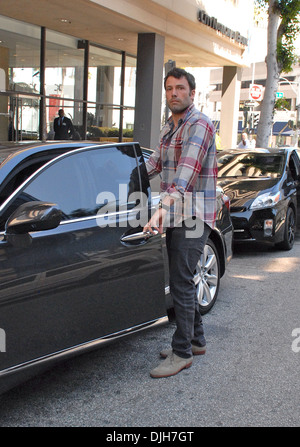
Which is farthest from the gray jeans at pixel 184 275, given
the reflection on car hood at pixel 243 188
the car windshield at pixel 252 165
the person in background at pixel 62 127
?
the person in background at pixel 62 127

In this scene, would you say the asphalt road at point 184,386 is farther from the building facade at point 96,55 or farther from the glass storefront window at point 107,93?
the glass storefront window at point 107,93

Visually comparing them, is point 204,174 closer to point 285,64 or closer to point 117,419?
point 117,419

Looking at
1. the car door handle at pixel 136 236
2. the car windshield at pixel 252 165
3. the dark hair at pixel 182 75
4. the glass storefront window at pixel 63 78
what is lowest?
the car door handle at pixel 136 236

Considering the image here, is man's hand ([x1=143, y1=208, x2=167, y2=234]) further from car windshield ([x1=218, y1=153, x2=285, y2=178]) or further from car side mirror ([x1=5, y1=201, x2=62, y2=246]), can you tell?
car windshield ([x1=218, y1=153, x2=285, y2=178])

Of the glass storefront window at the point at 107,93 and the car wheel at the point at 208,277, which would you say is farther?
the glass storefront window at the point at 107,93

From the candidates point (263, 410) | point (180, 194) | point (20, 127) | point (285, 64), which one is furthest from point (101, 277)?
point (285, 64)

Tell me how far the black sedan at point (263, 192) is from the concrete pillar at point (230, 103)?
12.1 metres

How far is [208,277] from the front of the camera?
16.2 feet

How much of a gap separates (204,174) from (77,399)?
5.37ft

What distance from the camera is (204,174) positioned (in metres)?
3.61

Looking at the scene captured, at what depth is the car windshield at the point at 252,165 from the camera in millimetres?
8587

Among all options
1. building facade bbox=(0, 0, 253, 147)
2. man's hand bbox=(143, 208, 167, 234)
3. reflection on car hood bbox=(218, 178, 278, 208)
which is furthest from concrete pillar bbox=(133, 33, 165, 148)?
man's hand bbox=(143, 208, 167, 234)

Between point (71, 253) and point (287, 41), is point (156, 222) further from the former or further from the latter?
point (287, 41)

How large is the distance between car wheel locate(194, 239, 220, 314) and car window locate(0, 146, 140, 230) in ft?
4.22
